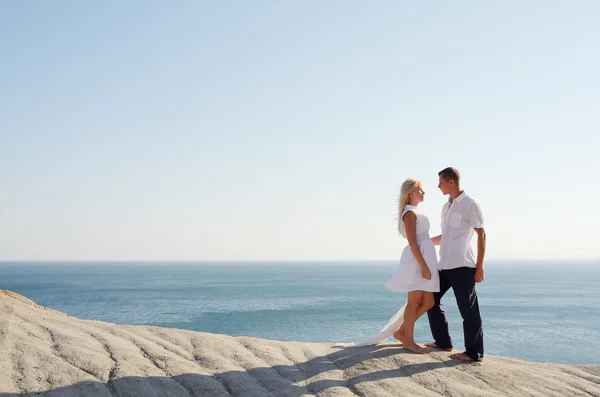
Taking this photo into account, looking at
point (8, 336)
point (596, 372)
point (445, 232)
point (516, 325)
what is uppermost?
point (445, 232)

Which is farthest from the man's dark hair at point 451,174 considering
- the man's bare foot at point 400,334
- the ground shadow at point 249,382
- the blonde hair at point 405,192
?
the ground shadow at point 249,382

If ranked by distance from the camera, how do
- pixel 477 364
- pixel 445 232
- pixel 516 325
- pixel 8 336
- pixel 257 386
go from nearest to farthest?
1. pixel 257 386
2. pixel 8 336
3. pixel 477 364
4. pixel 445 232
5. pixel 516 325

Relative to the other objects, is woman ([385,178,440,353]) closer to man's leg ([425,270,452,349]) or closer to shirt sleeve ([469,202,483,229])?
man's leg ([425,270,452,349])

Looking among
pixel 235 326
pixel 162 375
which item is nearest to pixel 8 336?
pixel 162 375

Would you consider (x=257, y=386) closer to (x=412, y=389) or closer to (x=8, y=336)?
(x=412, y=389)

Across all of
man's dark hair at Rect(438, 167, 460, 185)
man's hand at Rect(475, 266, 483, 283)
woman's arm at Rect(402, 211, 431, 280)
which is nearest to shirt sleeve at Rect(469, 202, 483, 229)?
man's dark hair at Rect(438, 167, 460, 185)

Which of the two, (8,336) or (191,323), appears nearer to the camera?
(8,336)

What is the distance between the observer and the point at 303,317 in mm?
48281

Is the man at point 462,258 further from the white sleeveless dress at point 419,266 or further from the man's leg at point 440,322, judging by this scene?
the white sleeveless dress at point 419,266

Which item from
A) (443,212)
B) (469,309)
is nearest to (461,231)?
(443,212)

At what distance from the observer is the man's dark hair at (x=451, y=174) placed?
7.21 meters

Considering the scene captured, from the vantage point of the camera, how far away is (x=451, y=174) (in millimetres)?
7242

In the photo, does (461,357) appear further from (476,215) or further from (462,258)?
(476,215)

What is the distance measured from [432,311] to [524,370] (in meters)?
1.39
